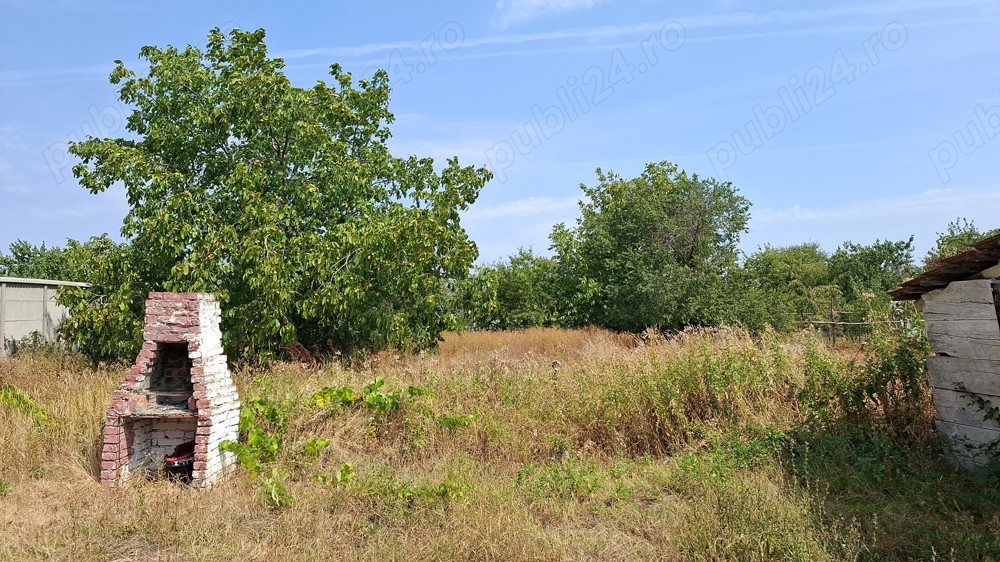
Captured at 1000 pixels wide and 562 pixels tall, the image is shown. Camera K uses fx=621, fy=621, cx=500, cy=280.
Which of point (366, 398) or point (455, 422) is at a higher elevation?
point (366, 398)

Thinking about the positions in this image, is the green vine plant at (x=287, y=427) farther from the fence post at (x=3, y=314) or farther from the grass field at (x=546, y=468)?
the fence post at (x=3, y=314)

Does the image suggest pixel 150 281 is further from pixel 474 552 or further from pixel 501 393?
pixel 474 552

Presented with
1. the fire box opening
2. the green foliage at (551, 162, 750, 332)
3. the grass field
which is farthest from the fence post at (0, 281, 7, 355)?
the green foliage at (551, 162, 750, 332)

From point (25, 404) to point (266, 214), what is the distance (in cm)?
445

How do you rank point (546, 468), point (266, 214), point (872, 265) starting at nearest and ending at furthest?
point (546, 468), point (266, 214), point (872, 265)

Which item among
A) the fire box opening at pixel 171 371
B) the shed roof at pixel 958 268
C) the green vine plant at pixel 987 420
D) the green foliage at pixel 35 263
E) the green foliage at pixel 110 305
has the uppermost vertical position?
the green foliage at pixel 35 263

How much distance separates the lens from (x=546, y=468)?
7.32m

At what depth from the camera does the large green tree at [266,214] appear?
1115 centimetres

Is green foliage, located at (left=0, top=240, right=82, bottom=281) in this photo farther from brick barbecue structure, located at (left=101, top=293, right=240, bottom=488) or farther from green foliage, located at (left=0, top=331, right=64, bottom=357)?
brick barbecue structure, located at (left=101, top=293, right=240, bottom=488)

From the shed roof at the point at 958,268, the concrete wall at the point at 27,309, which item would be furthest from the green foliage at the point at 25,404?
the shed roof at the point at 958,268

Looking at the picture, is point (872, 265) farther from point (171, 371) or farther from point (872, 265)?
point (171, 371)

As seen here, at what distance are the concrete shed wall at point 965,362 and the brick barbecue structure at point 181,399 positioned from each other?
316 inches

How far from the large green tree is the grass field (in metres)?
1.65

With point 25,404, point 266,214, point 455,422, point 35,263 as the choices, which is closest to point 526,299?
point 266,214
